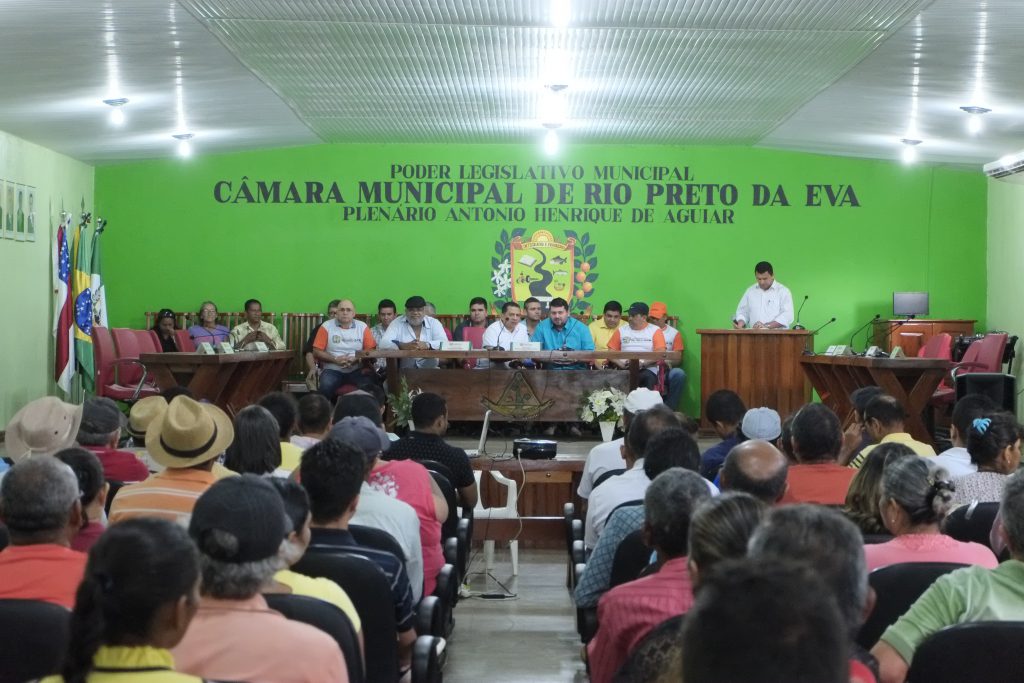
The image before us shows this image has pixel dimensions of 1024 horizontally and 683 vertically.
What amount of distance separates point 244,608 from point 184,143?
10104mm

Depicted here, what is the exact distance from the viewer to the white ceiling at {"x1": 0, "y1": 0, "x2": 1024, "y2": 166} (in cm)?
727

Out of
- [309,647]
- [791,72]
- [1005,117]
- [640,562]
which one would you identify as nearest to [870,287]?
[1005,117]

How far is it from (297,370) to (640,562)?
936 cm

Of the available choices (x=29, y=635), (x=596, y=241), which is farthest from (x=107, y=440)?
(x=596, y=241)

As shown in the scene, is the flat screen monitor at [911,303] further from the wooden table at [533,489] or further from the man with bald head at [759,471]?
the man with bald head at [759,471]

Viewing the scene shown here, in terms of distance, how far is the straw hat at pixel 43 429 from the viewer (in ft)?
14.2

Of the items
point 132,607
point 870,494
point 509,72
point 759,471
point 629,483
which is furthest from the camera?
point 509,72

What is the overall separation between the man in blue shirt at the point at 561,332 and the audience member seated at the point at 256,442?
660 centimetres

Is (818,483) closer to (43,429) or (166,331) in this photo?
(43,429)

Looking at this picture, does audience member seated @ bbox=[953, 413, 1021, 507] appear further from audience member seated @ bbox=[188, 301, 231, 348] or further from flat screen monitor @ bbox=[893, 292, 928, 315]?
audience member seated @ bbox=[188, 301, 231, 348]

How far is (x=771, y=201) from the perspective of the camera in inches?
491

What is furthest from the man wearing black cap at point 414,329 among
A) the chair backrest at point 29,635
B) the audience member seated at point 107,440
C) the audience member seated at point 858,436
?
the chair backrest at point 29,635

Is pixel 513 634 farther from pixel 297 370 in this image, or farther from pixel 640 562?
pixel 297 370

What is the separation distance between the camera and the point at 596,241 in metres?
12.4
